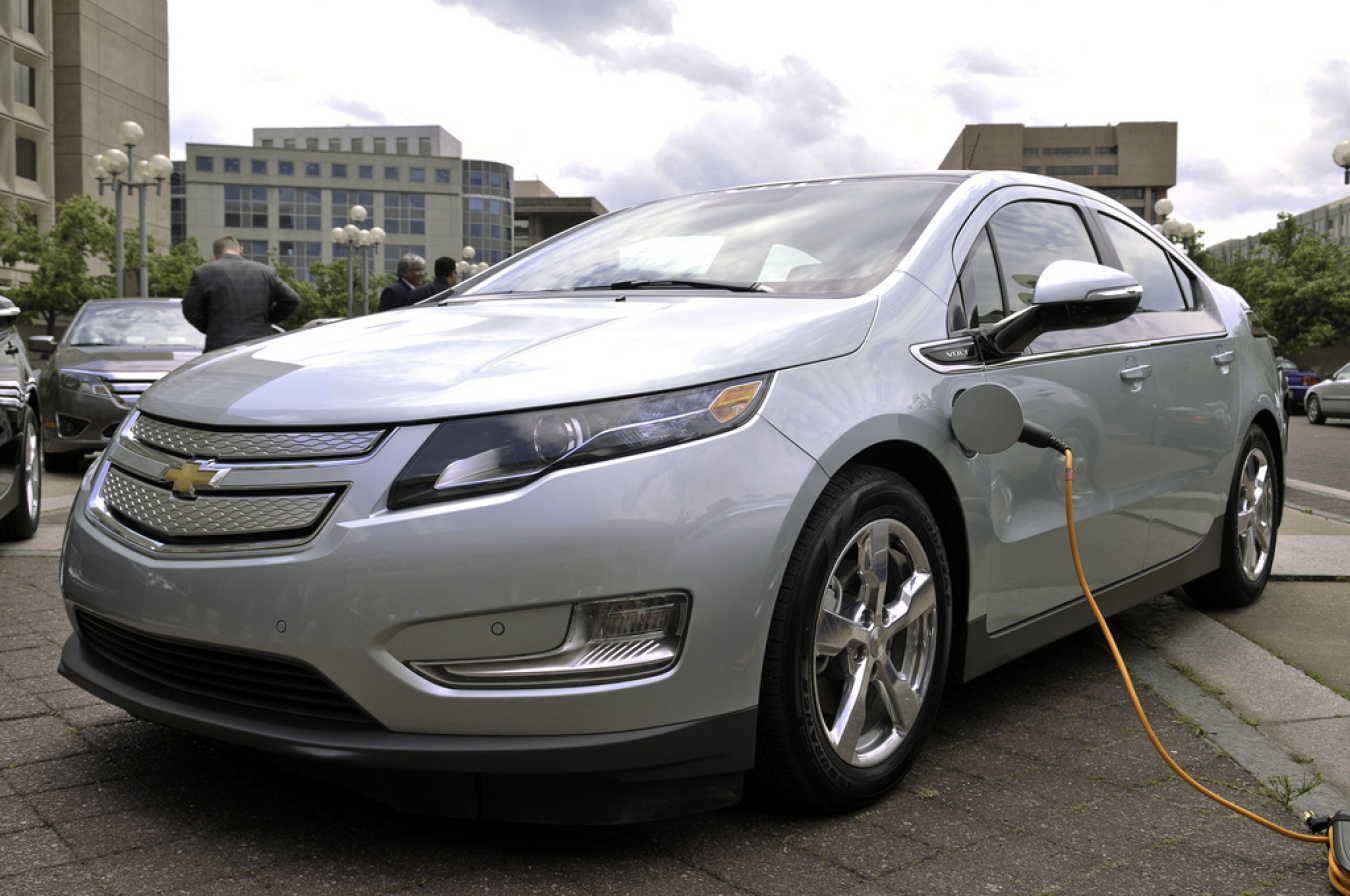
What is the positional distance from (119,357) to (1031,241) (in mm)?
8569

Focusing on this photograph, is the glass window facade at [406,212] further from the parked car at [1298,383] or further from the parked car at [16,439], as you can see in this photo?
the parked car at [16,439]

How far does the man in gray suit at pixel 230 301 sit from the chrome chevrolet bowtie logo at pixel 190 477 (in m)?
6.36

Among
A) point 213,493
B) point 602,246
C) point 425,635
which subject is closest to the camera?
point 425,635

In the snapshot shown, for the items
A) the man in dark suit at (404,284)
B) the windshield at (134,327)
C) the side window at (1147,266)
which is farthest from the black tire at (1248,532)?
the windshield at (134,327)

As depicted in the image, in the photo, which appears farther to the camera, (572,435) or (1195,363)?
(1195,363)

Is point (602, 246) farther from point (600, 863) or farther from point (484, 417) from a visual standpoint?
point (600, 863)

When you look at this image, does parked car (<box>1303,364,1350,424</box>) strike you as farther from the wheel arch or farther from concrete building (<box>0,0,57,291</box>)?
concrete building (<box>0,0,57,291</box>)

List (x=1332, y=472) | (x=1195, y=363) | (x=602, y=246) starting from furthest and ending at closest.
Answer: (x=1332, y=472) < (x=1195, y=363) < (x=602, y=246)

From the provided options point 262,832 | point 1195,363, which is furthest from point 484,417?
point 1195,363

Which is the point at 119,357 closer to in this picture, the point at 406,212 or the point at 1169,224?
the point at 1169,224

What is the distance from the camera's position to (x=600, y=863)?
2398 mm

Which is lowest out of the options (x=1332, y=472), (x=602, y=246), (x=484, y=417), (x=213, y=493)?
(x=1332, y=472)

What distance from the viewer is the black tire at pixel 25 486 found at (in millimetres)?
5898

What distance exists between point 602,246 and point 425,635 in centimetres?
184
